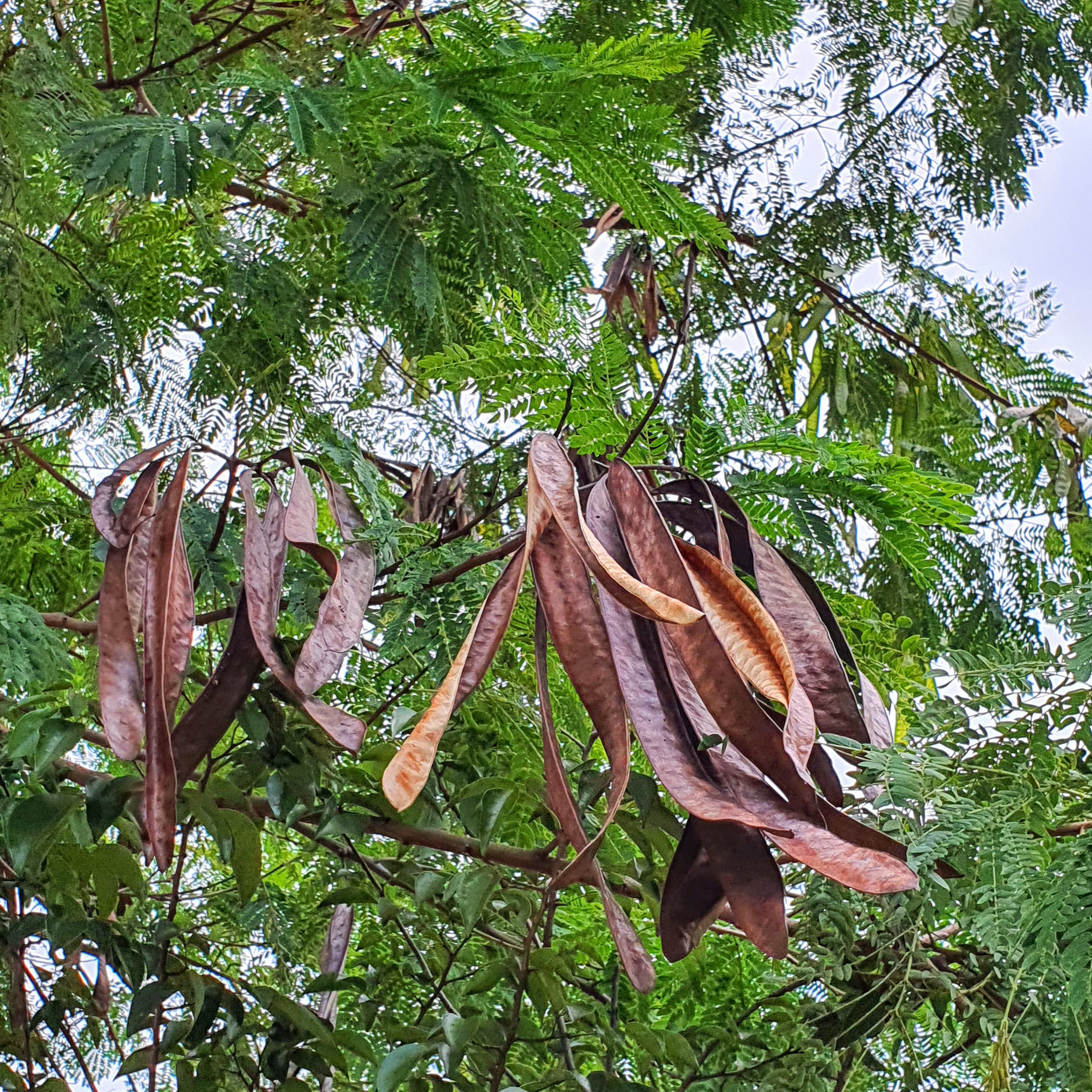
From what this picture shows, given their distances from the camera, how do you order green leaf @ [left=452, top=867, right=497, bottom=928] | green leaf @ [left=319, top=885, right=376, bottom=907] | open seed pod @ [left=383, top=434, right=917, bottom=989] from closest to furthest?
open seed pod @ [left=383, top=434, right=917, bottom=989]
green leaf @ [left=452, top=867, right=497, bottom=928]
green leaf @ [left=319, top=885, right=376, bottom=907]

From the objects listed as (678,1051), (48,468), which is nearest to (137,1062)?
(678,1051)

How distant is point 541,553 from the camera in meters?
0.51

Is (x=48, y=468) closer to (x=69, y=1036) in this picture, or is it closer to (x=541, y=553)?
(x=69, y=1036)

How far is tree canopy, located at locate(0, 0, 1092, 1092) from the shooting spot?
530 mm

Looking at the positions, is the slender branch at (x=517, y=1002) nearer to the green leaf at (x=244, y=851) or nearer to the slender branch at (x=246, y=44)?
the green leaf at (x=244, y=851)

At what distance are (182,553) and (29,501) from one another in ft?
2.29

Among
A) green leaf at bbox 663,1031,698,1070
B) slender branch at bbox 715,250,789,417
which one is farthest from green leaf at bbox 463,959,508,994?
slender branch at bbox 715,250,789,417

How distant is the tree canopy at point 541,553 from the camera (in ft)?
1.74

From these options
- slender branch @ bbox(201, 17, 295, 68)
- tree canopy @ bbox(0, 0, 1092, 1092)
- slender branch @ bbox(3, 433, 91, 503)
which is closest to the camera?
tree canopy @ bbox(0, 0, 1092, 1092)

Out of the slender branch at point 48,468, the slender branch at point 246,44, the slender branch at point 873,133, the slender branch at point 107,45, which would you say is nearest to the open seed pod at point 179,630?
the slender branch at point 48,468

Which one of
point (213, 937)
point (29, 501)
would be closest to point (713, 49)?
point (29, 501)

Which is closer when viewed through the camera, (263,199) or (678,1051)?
(678,1051)

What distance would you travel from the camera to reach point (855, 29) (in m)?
1.63

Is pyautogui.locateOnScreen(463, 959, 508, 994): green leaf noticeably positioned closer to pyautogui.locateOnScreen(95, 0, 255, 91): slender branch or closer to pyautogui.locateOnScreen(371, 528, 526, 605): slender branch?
pyautogui.locateOnScreen(371, 528, 526, 605): slender branch
